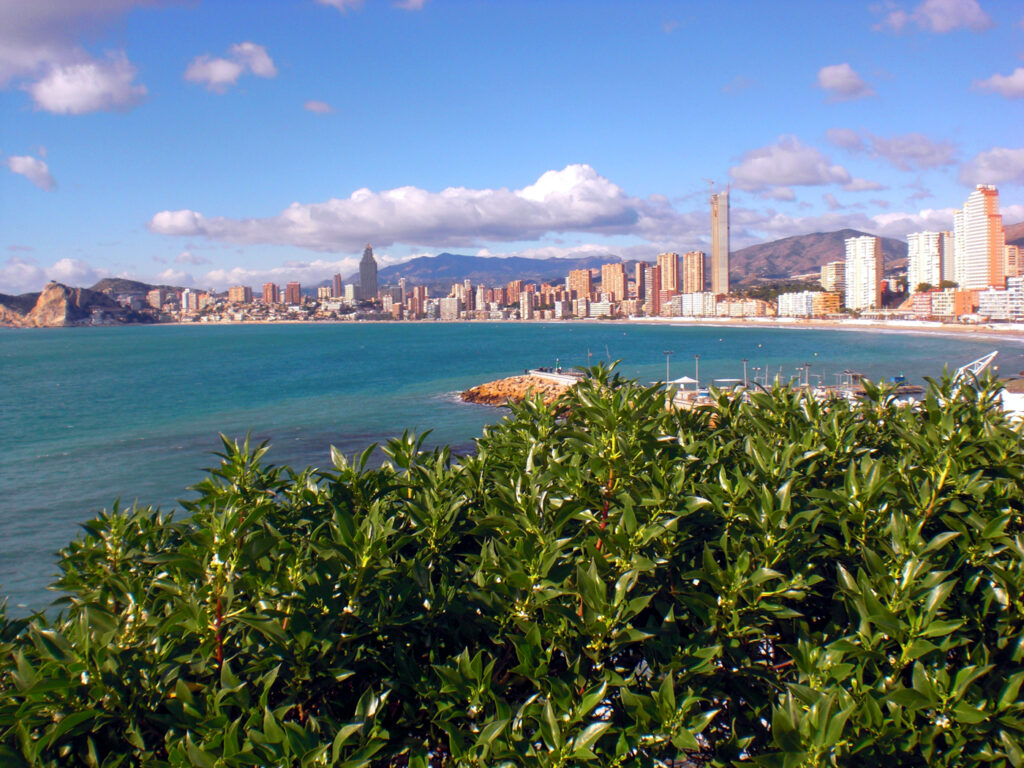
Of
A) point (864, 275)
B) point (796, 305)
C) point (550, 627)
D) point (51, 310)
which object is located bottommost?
point (550, 627)

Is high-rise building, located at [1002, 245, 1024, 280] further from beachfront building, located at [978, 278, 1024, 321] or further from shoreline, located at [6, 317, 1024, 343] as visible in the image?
shoreline, located at [6, 317, 1024, 343]

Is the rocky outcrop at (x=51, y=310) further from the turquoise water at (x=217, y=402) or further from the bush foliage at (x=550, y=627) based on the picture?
the bush foliage at (x=550, y=627)

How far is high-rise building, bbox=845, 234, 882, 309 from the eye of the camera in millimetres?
151250

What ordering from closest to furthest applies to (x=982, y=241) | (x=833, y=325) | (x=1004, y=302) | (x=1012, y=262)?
(x=1004, y=302)
(x=833, y=325)
(x=982, y=241)
(x=1012, y=262)

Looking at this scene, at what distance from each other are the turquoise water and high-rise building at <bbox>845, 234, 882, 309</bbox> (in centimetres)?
6828

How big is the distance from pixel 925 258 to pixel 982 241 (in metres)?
26.1

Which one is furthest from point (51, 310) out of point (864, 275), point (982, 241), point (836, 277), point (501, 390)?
point (982, 241)

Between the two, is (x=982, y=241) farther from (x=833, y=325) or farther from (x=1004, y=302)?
(x=833, y=325)

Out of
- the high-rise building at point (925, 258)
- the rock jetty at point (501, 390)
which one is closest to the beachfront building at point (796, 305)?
the high-rise building at point (925, 258)

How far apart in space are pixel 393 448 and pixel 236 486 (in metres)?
0.69

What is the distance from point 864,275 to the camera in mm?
155250

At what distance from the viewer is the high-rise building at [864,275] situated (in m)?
151

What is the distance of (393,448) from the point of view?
285cm

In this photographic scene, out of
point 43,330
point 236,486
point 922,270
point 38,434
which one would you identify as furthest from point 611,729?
point 43,330
